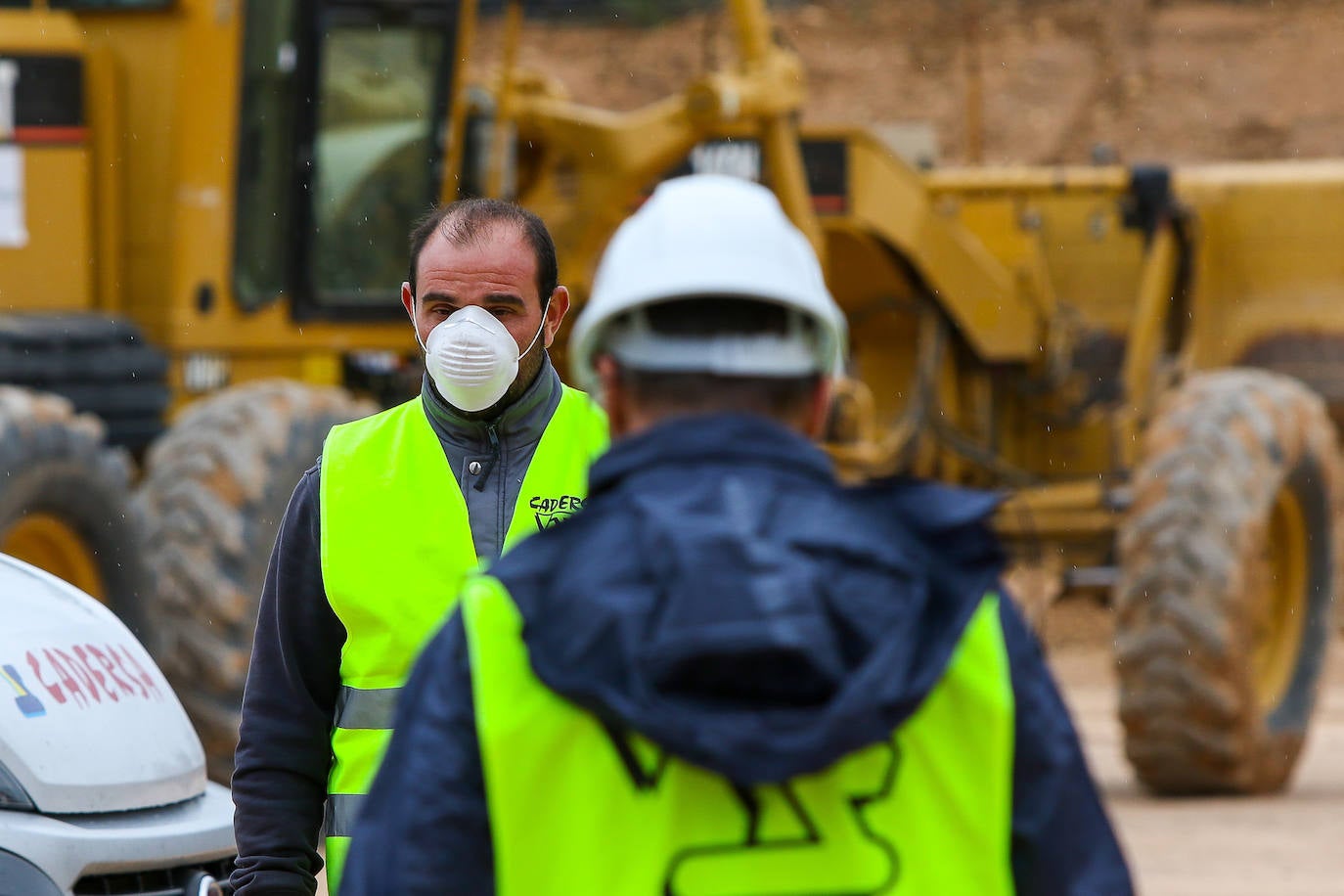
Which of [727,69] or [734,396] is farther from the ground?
[734,396]

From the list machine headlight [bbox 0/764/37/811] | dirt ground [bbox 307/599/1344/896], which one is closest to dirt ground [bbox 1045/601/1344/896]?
dirt ground [bbox 307/599/1344/896]

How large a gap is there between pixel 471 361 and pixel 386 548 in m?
0.28

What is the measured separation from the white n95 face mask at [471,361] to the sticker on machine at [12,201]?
578 centimetres

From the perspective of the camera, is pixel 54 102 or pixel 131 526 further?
pixel 54 102

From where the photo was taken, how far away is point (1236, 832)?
330 inches

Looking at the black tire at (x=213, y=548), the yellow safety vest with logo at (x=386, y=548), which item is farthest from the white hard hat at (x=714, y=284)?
the black tire at (x=213, y=548)

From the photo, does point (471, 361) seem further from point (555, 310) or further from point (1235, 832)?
point (1235, 832)

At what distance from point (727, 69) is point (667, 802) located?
9.51 metres

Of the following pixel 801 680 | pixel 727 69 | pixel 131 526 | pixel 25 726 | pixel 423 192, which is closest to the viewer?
pixel 801 680

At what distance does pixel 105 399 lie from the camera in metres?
8.69

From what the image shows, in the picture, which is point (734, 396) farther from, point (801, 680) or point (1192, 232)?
point (1192, 232)

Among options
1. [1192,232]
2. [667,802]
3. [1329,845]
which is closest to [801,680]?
[667,802]

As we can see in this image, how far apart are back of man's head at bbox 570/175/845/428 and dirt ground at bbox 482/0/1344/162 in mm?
29660

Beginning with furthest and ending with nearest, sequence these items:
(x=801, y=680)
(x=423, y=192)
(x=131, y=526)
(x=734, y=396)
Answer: (x=423, y=192) < (x=131, y=526) < (x=734, y=396) < (x=801, y=680)
